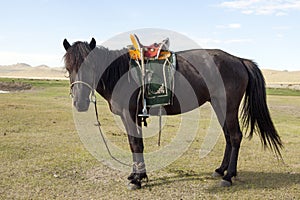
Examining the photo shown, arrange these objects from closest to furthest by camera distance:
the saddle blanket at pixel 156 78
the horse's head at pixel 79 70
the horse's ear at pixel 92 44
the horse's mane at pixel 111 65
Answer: the horse's head at pixel 79 70, the horse's ear at pixel 92 44, the horse's mane at pixel 111 65, the saddle blanket at pixel 156 78

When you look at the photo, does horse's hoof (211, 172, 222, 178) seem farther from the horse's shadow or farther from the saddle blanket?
the saddle blanket

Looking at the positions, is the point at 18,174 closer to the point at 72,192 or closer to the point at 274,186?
the point at 72,192

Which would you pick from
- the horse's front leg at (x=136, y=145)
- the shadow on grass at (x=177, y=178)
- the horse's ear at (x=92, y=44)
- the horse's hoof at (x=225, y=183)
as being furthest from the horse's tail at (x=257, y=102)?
the horse's ear at (x=92, y=44)

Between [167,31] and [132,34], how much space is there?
76 centimetres

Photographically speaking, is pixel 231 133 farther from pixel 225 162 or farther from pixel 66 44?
pixel 66 44

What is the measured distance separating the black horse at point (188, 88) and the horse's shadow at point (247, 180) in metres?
0.23

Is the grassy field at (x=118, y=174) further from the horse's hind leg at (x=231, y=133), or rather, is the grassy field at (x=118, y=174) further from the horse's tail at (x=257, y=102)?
the horse's tail at (x=257, y=102)

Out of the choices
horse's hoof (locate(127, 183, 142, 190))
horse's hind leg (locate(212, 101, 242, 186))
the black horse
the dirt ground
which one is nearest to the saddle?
the black horse

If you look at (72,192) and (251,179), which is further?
(251,179)

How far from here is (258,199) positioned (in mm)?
5344

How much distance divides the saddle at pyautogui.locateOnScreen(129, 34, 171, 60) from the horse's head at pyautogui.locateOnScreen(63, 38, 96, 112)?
87 centimetres

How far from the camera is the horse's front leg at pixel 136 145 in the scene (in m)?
5.73

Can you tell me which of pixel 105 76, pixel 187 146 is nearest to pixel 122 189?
pixel 105 76

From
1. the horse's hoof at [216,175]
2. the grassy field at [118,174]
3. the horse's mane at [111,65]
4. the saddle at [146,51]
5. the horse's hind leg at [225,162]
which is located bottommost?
the grassy field at [118,174]
